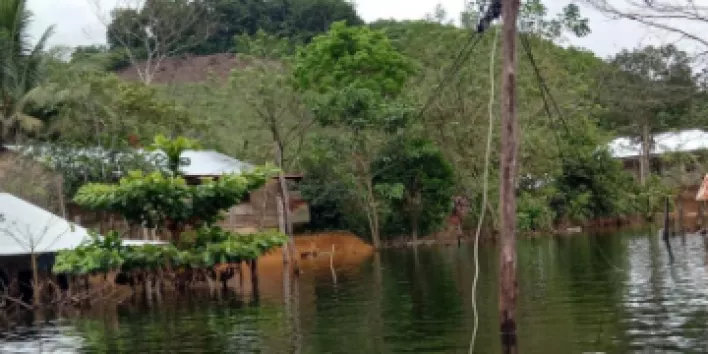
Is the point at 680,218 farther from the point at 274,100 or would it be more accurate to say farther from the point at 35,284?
the point at 35,284

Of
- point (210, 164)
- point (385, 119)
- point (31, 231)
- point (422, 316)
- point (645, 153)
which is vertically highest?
point (385, 119)

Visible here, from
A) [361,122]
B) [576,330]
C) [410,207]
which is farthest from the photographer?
[410,207]

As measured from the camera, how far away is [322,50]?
2149 inches

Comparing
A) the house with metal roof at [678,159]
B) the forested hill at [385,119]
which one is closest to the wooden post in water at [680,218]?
the house with metal roof at [678,159]

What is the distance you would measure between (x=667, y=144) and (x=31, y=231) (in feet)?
146

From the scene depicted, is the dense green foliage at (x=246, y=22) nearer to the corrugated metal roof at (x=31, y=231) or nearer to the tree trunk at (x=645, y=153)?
the tree trunk at (x=645, y=153)

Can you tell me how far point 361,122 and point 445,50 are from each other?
30.7ft

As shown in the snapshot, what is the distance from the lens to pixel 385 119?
49531 mm

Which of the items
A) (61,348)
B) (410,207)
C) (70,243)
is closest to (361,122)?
(410,207)

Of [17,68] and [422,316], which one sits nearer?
[422,316]

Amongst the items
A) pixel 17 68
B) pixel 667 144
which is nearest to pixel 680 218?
pixel 667 144

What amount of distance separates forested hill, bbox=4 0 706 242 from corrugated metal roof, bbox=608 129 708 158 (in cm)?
75

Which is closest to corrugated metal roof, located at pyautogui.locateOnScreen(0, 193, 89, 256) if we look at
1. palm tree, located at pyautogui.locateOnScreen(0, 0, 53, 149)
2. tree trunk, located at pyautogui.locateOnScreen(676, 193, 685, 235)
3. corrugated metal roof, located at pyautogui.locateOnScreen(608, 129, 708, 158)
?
palm tree, located at pyautogui.locateOnScreen(0, 0, 53, 149)

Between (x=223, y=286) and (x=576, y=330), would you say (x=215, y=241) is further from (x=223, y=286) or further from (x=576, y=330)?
(x=576, y=330)
